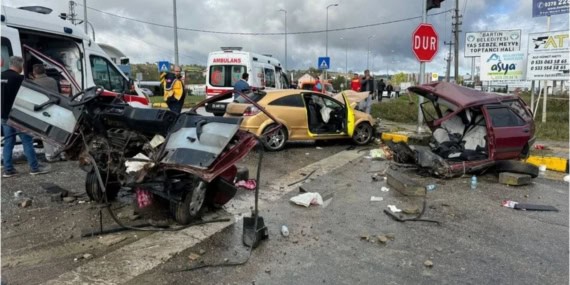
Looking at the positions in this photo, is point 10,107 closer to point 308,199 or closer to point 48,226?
point 48,226

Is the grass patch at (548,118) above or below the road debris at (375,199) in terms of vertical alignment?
above

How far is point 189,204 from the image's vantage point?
4.72 metres

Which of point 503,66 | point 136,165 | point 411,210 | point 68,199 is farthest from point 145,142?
point 503,66

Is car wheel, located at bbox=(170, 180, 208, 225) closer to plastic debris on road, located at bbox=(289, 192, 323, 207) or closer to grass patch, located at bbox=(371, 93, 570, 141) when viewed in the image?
plastic debris on road, located at bbox=(289, 192, 323, 207)

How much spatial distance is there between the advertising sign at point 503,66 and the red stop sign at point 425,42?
6.25 meters

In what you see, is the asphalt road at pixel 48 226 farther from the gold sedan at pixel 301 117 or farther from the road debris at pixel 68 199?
the gold sedan at pixel 301 117

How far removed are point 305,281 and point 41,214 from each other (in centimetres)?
345

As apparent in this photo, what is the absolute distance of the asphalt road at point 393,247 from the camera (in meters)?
3.75

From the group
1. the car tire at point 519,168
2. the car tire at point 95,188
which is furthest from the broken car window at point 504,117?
the car tire at point 95,188

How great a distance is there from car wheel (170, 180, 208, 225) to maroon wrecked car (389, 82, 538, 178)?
14.3ft

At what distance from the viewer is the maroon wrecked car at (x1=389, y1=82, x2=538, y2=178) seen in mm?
7488

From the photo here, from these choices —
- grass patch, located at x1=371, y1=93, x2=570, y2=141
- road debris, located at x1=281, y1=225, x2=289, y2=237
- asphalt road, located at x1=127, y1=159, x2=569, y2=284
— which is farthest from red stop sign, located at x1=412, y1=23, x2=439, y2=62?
road debris, located at x1=281, y1=225, x2=289, y2=237

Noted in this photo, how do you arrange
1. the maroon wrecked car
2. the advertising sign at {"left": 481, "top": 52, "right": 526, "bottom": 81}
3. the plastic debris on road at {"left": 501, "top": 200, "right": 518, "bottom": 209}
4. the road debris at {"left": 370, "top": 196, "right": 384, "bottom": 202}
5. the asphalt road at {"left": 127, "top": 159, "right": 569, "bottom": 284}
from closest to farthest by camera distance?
the asphalt road at {"left": 127, "top": 159, "right": 569, "bottom": 284} < the plastic debris on road at {"left": 501, "top": 200, "right": 518, "bottom": 209} < the road debris at {"left": 370, "top": 196, "right": 384, "bottom": 202} < the maroon wrecked car < the advertising sign at {"left": 481, "top": 52, "right": 526, "bottom": 81}

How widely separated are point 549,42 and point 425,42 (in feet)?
20.1
